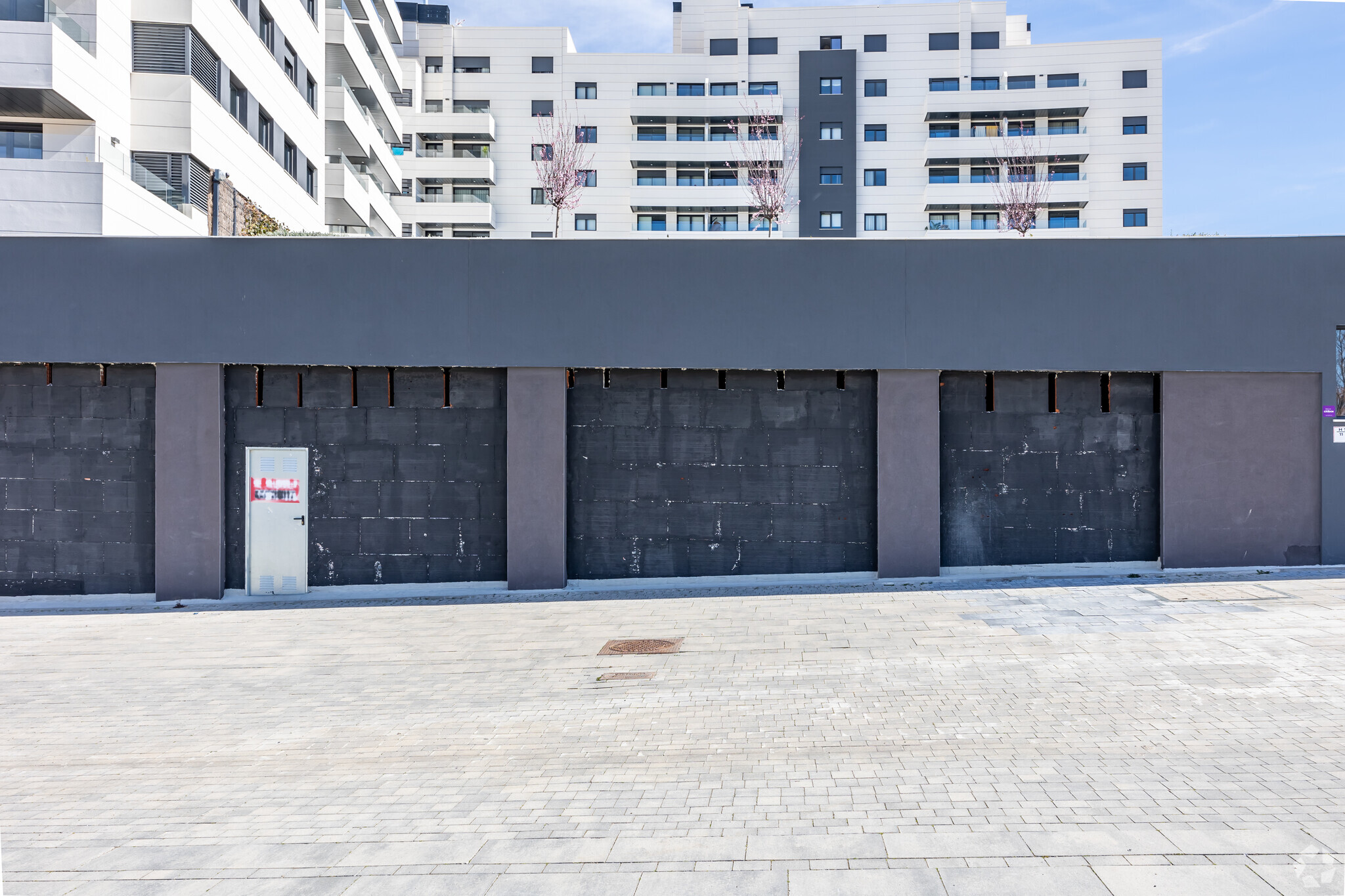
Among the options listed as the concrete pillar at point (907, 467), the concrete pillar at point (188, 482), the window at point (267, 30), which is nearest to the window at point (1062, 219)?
the window at point (267, 30)

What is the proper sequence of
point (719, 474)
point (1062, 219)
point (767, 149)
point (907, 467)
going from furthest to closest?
point (1062, 219) → point (767, 149) → point (719, 474) → point (907, 467)

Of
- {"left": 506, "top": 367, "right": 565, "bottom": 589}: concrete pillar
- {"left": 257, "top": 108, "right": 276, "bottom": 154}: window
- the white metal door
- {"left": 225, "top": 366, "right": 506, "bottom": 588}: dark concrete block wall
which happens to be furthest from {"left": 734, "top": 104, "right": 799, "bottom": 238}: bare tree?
the white metal door

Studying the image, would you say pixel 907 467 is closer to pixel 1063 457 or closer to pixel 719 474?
pixel 1063 457

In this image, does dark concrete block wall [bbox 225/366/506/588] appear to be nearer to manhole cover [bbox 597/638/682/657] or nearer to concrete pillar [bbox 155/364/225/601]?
concrete pillar [bbox 155/364/225/601]

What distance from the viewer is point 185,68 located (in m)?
24.0

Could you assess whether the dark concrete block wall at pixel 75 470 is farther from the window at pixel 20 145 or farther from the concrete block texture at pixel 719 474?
the window at pixel 20 145

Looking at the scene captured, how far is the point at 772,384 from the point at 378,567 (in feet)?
24.4

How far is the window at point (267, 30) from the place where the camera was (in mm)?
29688

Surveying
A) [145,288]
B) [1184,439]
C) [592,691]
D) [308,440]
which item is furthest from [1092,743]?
[145,288]

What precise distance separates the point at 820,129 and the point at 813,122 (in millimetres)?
753

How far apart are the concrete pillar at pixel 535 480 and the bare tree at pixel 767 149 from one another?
147ft

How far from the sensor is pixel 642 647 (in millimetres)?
9703

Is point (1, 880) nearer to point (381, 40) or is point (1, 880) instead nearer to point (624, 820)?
point (624, 820)

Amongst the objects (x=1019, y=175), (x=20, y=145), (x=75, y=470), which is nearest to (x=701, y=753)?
(x=75, y=470)
